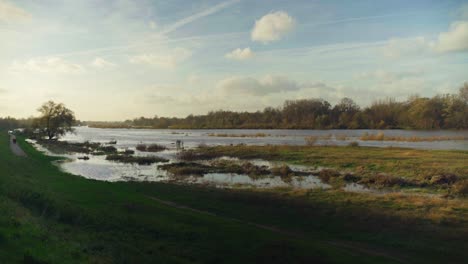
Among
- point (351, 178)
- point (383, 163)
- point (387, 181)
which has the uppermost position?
point (383, 163)

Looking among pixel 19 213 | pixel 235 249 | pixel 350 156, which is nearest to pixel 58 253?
pixel 19 213

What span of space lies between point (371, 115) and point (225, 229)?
150294 millimetres

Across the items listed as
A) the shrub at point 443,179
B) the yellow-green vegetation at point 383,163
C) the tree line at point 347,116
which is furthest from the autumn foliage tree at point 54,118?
the shrub at point 443,179

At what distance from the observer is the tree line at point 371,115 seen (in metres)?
112

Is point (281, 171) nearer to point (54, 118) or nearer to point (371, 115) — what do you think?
point (54, 118)

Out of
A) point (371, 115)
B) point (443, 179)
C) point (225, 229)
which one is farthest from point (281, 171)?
point (371, 115)

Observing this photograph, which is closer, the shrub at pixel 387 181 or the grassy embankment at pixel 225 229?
the grassy embankment at pixel 225 229

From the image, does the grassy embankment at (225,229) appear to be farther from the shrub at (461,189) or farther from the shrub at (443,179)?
the shrub at (443,179)

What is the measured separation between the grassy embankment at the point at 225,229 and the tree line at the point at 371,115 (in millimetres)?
111742

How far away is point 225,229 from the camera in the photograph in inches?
592

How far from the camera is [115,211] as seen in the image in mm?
17188

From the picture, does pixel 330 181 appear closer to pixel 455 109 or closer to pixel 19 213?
pixel 19 213

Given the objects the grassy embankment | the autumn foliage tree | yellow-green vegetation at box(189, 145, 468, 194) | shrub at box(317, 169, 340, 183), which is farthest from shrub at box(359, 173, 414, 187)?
the autumn foliage tree

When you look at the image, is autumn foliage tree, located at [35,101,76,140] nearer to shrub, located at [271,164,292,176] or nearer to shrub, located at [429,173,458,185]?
shrub, located at [271,164,292,176]
